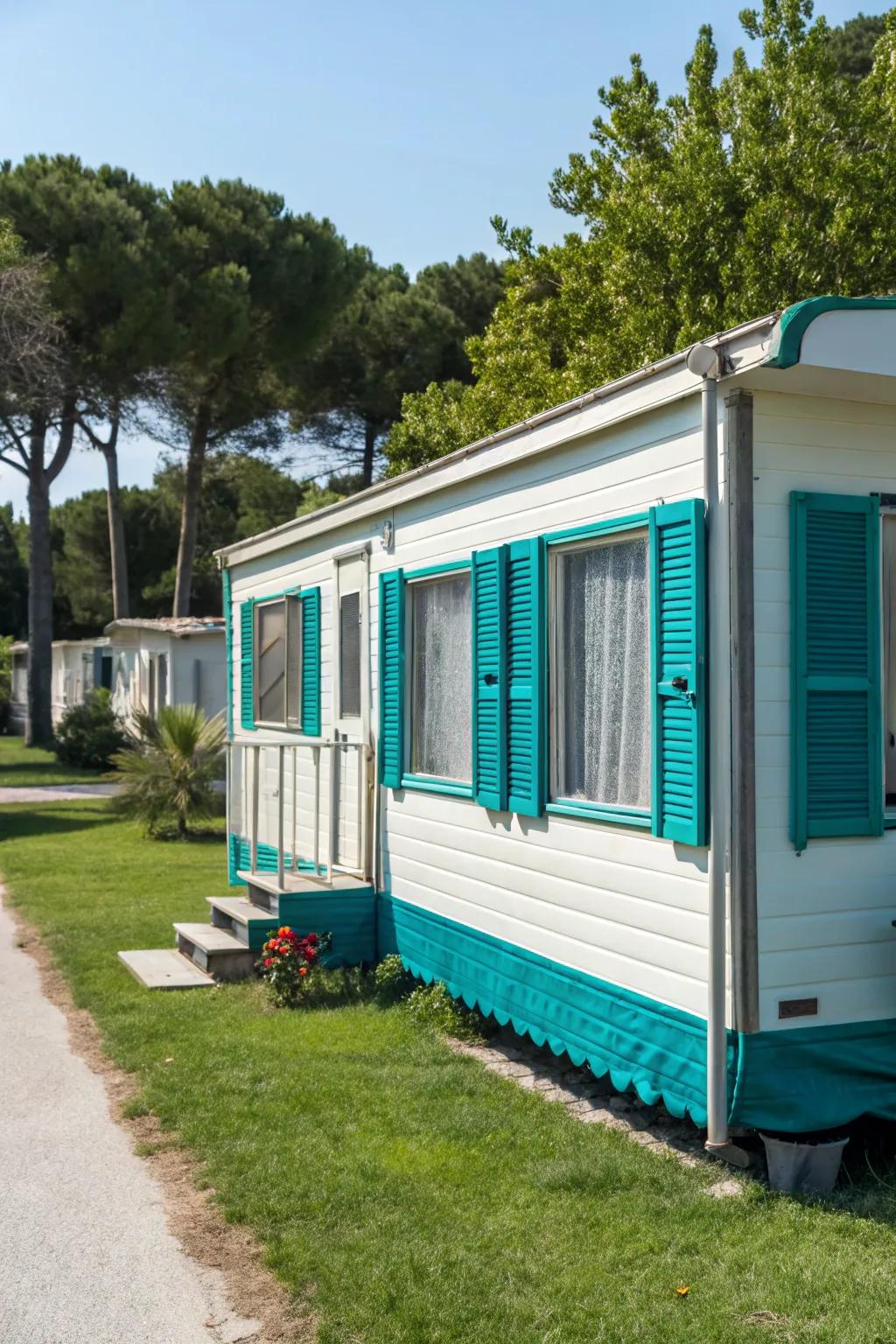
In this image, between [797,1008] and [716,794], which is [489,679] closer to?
[716,794]

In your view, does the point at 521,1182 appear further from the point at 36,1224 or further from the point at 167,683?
the point at 167,683

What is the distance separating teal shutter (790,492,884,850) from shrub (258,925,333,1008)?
3272 millimetres

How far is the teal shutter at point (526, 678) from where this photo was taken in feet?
17.6

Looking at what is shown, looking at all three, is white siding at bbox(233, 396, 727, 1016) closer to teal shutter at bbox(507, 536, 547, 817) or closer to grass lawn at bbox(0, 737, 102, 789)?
teal shutter at bbox(507, 536, 547, 817)

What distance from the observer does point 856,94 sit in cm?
1391

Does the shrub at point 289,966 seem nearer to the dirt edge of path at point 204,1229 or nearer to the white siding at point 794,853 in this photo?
the dirt edge of path at point 204,1229

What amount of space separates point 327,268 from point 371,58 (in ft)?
54.0

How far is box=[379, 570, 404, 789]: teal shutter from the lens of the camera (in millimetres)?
6926

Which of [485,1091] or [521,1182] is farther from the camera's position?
[485,1091]

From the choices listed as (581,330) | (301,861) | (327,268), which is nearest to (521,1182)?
(301,861)

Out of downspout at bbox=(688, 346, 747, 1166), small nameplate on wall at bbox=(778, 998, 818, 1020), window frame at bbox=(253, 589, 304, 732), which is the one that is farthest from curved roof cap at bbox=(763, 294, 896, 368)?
window frame at bbox=(253, 589, 304, 732)

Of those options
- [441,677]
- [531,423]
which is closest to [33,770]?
[441,677]

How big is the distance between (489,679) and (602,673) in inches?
35.7

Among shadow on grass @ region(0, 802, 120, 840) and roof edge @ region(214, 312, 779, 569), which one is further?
shadow on grass @ region(0, 802, 120, 840)
